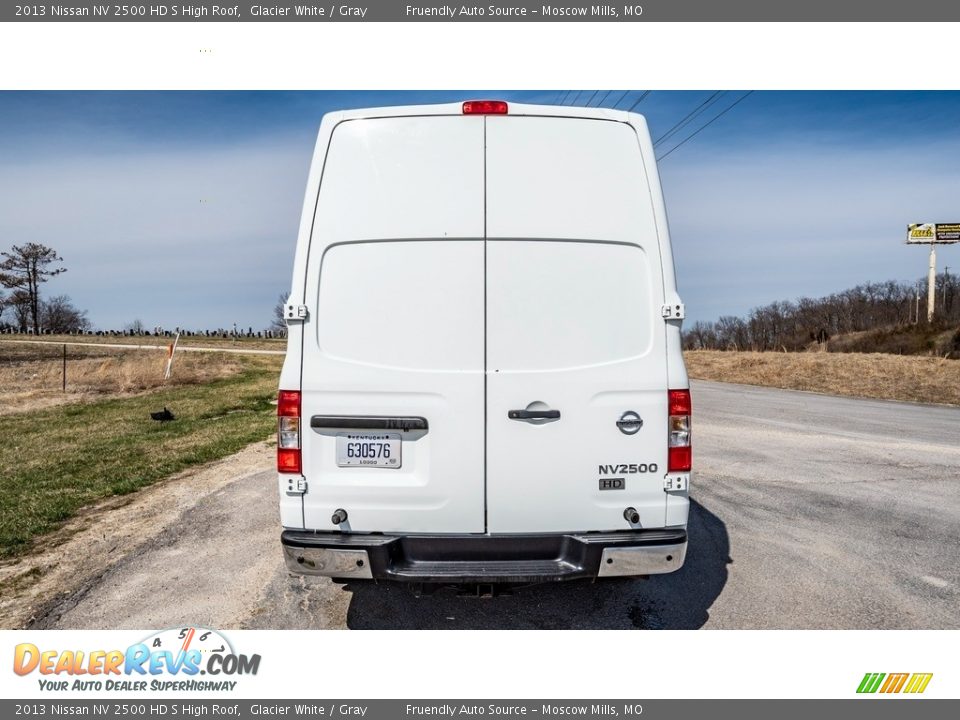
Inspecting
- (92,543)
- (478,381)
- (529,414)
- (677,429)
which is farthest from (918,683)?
(92,543)

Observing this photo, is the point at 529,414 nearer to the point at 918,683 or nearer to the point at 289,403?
the point at 289,403

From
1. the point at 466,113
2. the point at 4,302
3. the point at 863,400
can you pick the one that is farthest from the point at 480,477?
the point at 4,302

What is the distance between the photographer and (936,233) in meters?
54.9

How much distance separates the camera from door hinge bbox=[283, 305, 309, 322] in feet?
10.7

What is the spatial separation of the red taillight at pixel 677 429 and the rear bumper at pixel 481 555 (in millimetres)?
407

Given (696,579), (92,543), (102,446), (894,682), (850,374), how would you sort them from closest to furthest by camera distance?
(894,682), (696,579), (92,543), (102,446), (850,374)

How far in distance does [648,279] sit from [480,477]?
4.60 feet

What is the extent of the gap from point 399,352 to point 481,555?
1.16 meters

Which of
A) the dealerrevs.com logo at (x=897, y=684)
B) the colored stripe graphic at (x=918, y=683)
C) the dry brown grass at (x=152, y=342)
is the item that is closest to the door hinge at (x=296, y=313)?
the dealerrevs.com logo at (x=897, y=684)

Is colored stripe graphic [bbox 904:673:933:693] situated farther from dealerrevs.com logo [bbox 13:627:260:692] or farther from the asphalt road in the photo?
dealerrevs.com logo [bbox 13:627:260:692]

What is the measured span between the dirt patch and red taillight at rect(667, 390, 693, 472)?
395cm

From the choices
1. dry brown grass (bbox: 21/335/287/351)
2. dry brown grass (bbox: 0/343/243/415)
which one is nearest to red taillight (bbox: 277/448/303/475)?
dry brown grass (bbox: 0/343/243/415)

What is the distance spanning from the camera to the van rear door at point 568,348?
3.25m

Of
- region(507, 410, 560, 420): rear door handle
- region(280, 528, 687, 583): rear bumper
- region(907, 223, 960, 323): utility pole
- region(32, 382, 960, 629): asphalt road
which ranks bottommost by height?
region(32, 382, 960, 629): asphalt road
